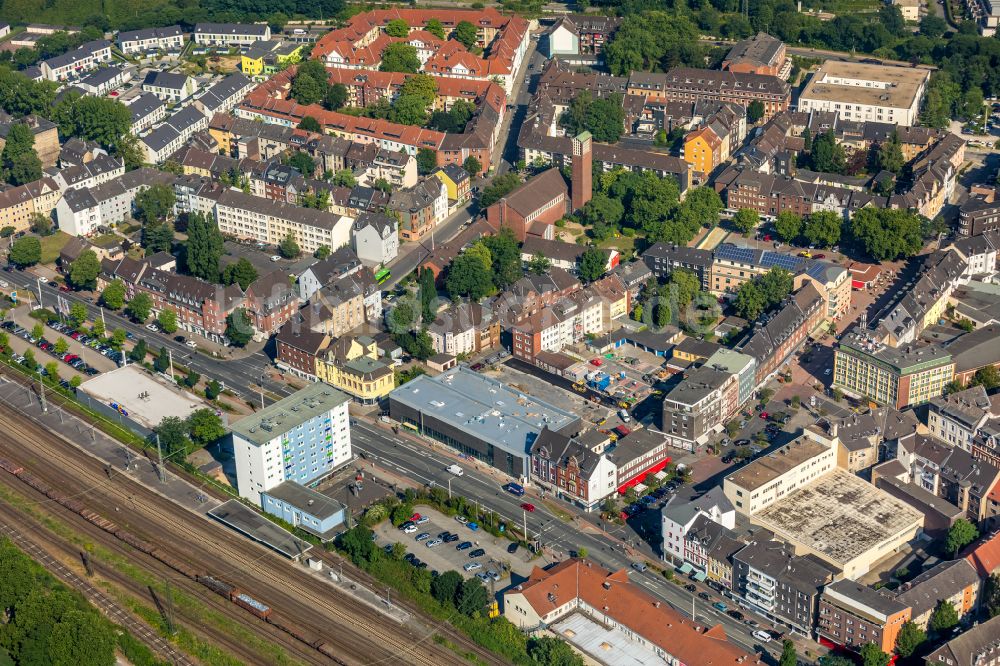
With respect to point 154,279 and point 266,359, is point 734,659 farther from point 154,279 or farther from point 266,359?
point 154,279

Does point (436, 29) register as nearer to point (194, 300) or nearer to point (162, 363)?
point (194, 300)

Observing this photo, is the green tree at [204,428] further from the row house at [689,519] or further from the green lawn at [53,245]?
the green lawn at [53,245]

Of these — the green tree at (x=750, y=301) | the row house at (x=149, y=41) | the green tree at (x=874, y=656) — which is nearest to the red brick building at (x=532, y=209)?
the green tree at (x=750, y=301)

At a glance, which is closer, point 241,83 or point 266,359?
point 266,359

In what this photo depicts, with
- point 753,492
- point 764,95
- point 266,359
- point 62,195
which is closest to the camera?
point 753,492

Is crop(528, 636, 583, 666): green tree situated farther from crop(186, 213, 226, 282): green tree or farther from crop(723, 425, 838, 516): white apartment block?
crop(186, 213, 226, 282): green tree

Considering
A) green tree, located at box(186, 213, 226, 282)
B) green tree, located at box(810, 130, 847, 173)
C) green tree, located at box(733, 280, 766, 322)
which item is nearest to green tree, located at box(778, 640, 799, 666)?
green tree, located at box(733, 280, 766, 322)

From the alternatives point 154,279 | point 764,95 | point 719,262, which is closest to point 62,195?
point 154,279
